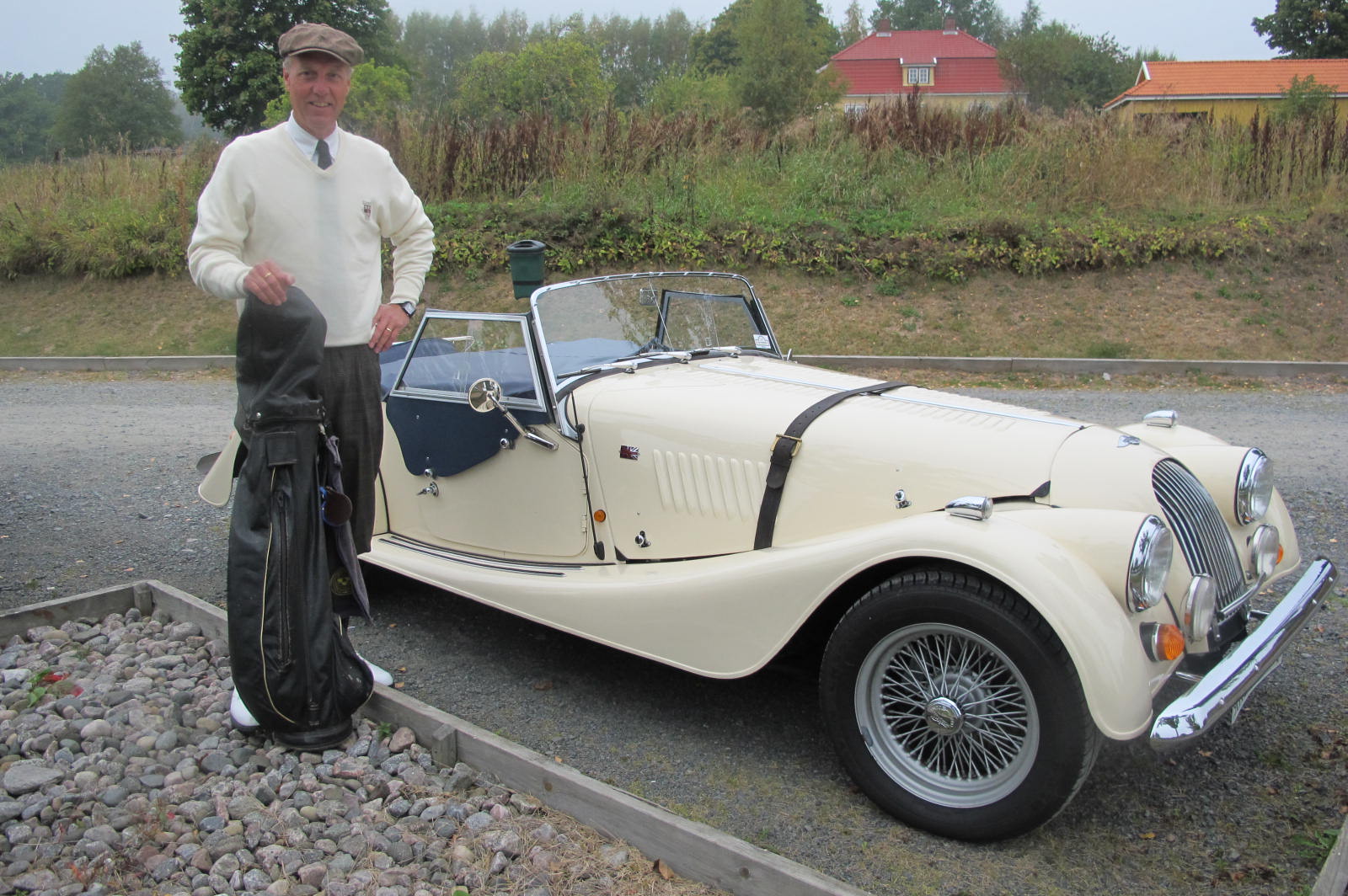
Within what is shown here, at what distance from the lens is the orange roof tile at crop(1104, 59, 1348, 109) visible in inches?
1265

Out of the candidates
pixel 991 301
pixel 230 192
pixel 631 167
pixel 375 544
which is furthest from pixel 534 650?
pixel 631 167

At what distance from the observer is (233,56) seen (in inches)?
1439

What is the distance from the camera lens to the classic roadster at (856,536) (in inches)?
98.9

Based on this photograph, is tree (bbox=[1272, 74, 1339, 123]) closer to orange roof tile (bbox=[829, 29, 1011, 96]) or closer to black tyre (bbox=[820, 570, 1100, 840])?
black tyre (bbox=[820, 570, 1100, 840])

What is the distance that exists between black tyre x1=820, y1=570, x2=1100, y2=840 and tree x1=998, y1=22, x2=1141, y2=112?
52.9 metres

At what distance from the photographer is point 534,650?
4016 mm

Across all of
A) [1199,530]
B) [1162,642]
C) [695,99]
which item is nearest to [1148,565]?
[1162,642]

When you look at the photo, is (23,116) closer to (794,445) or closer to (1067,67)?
(1067,67)

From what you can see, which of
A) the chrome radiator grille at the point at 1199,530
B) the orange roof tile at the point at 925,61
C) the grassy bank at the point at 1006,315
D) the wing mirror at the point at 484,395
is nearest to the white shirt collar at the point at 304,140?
the wing mirror at the point at 484,395

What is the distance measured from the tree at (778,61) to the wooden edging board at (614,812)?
21257mm

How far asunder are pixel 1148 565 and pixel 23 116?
302 feet

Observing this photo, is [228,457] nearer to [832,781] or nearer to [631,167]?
[832,781]

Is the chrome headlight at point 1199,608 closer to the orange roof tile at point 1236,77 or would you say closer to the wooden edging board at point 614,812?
the wooden edging board at point 614,812

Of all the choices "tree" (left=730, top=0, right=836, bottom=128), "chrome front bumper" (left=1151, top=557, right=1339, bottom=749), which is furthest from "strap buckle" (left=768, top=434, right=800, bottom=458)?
"tree" (left=730, top=0, right=836, bottom=128)
